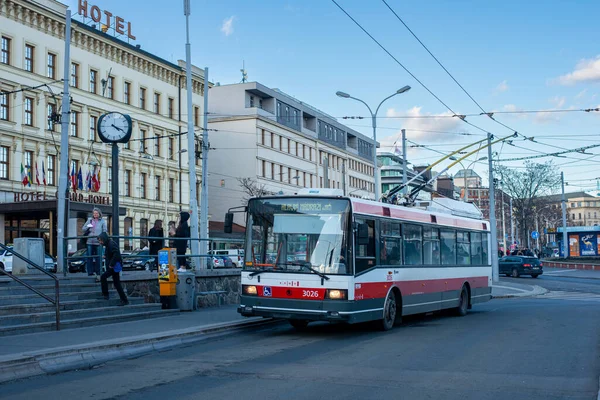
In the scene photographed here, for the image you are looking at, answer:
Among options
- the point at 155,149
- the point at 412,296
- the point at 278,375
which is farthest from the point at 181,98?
the point at 278,375

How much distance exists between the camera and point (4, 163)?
1827 inches

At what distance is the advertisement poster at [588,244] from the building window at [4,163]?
4987 cm

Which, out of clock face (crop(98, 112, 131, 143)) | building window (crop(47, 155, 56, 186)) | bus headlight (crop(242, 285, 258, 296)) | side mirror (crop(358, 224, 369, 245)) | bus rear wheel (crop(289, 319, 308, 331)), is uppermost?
building window (crop(47, 155, 56, 186))

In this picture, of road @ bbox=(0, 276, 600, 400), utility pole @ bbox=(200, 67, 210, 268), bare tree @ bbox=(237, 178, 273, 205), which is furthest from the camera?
bare tree @ bbox=(237, 178, 273, 205)

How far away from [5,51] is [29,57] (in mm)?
2045

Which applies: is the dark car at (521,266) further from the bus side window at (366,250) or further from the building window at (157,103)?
the bus side window at (366,250)

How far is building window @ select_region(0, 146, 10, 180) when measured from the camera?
4621 centimetres

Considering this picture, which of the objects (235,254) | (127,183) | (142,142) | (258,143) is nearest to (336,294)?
(235,254)

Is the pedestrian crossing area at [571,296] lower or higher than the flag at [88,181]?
lower

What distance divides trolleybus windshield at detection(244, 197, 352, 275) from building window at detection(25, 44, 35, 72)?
38.3 m

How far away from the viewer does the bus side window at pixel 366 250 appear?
14406 mm

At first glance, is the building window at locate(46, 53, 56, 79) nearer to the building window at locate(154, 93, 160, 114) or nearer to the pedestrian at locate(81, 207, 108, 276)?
the building window at locate(154, 93, 160, 114)

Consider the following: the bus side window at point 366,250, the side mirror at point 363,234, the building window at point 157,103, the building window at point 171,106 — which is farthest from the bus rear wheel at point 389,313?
the building window at point 171,106

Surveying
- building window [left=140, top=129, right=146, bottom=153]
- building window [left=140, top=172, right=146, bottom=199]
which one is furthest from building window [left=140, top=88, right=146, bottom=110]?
building window [left=140, top=172, right=146, bottom=199]
